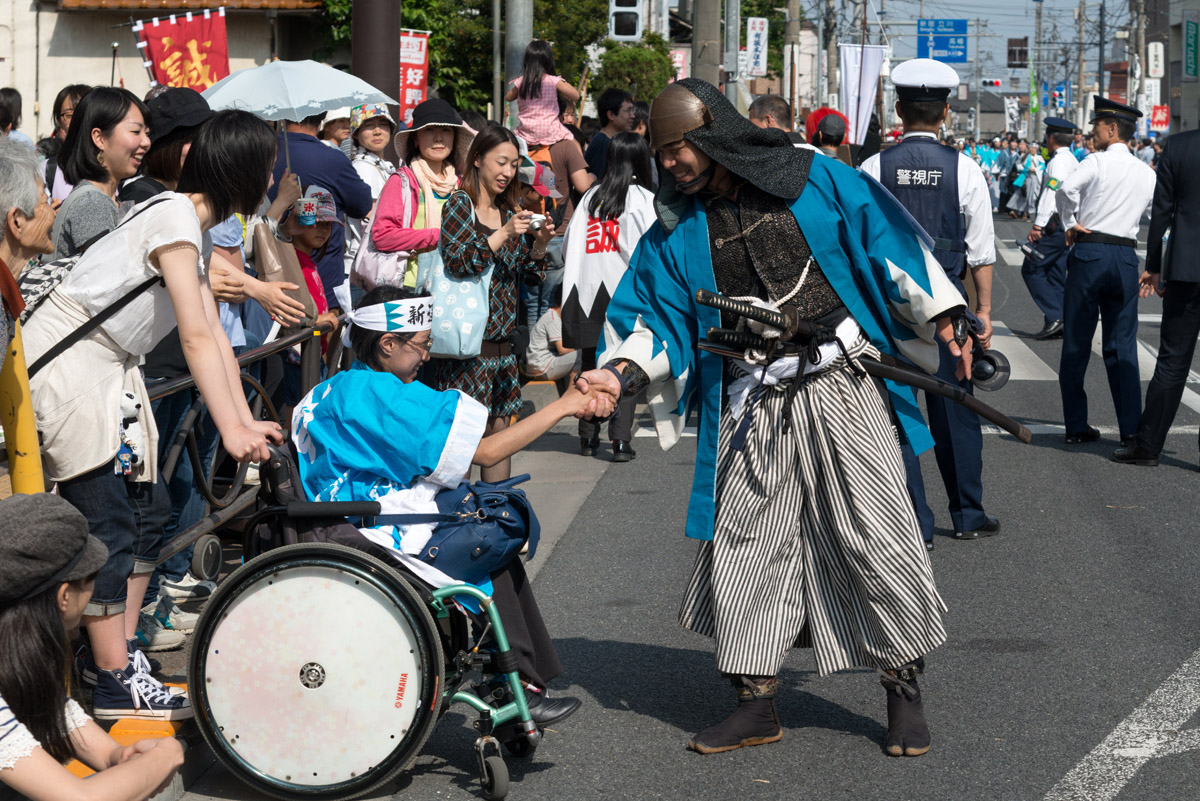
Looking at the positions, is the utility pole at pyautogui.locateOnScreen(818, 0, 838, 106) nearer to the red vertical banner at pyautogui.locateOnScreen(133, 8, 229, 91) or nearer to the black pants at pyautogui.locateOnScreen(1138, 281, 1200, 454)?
the red vertical banner at pyautogui.locateOnScreen(133, 8, 229, 91)

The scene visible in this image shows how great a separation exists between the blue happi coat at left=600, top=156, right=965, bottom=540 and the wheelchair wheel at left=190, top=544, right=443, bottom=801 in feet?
3.38

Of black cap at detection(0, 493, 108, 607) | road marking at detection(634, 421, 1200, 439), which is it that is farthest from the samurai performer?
road marking at detection(634, 421, 1200, 439)

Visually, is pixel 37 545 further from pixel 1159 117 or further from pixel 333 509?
pixel 1159 117

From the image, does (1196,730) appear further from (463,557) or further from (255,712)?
(255,712)

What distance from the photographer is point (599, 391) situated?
412cm

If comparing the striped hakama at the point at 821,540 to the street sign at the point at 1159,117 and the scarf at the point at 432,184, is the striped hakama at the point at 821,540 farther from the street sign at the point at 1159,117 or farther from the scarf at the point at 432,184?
the street sign at the point at 1159,117

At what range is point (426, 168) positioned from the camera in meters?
7.24

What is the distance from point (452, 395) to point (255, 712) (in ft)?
3.20

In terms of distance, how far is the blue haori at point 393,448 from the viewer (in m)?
3.79

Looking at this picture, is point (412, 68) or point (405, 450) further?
point (412, 68)

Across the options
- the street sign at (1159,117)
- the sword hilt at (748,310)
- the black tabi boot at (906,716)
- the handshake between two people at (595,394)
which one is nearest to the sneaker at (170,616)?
the handshake between two people at (595,394)

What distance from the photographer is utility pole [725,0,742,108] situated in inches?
691

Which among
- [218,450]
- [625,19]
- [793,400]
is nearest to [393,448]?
[793,400]

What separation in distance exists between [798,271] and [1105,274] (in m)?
5.37
